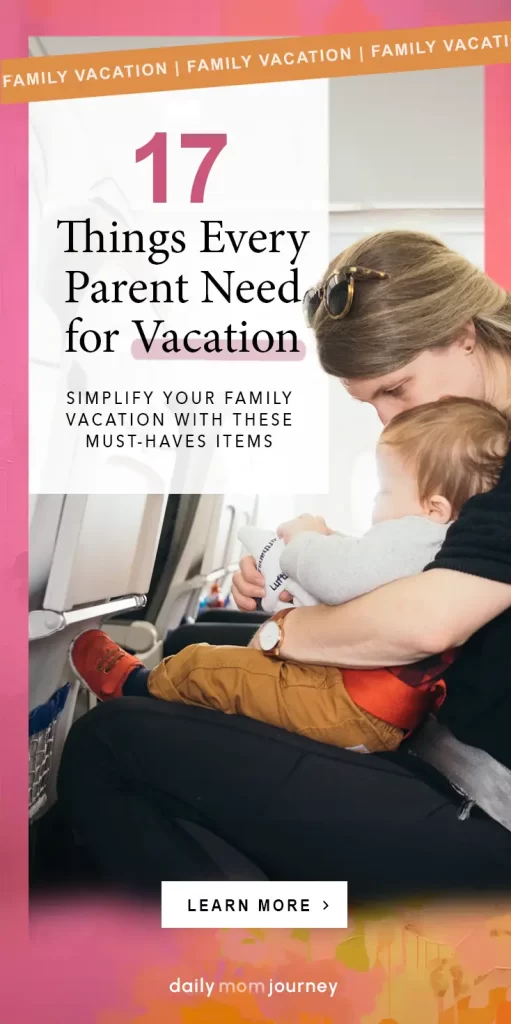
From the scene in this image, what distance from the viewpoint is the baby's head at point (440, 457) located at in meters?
1.23

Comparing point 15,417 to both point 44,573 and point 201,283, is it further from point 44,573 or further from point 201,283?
point 201,283

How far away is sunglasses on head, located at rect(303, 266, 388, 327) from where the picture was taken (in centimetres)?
132

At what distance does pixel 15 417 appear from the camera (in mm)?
1380

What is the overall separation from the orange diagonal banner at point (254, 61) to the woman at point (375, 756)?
318 mm

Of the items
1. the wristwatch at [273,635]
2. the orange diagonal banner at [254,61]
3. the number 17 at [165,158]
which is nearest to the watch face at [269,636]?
the wristwatch at [273,635]

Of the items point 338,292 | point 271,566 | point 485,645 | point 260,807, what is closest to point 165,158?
point 338,292

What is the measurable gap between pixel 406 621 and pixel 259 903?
1.78 ft

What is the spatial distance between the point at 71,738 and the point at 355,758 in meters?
0.46

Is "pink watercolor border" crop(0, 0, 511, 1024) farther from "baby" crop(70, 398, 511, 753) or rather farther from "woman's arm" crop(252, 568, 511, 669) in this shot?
"woman's arm" crop(252, 568, 511, 669)

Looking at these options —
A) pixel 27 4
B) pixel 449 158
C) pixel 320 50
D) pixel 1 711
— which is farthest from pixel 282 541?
pixel 27 4

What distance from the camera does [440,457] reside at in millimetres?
1235

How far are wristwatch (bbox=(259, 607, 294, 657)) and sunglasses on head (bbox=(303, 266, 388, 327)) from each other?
0.50m

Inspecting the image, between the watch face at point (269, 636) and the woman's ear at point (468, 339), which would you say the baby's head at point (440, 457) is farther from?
the watch face at point (269, 636)

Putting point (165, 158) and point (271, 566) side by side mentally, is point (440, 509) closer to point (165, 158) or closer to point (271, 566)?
point (271, 566)
